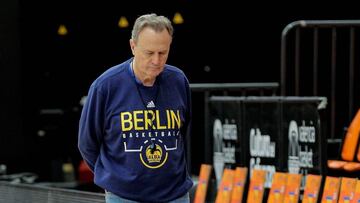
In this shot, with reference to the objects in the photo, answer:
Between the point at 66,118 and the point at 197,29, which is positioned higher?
the point at 197,29

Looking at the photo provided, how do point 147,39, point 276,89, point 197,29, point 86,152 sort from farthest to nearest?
point 197,29
point 276,89
point 86,152
point 147,39

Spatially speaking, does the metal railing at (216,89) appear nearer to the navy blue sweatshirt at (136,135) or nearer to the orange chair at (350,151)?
the orange chair at (350,151)

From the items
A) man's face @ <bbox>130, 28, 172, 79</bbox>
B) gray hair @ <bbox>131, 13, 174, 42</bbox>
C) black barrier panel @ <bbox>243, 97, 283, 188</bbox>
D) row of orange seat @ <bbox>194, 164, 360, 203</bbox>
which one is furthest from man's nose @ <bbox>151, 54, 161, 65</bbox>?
black barrier panel @ <bbox>243, 97, 283, 188</bbox>

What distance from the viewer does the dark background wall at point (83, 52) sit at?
14031 mm

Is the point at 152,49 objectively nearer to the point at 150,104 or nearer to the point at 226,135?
the point at 150,104

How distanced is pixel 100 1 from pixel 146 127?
12.4 metres

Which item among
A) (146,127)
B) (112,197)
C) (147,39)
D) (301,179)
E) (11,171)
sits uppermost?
(147,39)

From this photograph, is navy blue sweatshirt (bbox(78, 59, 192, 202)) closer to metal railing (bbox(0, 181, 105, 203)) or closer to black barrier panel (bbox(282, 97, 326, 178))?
metal railing (bbox(0, 181, 105, 203))

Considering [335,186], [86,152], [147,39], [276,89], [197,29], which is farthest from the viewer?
[197,29]

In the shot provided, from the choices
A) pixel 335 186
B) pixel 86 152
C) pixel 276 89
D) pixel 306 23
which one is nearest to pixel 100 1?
pixel 276 89

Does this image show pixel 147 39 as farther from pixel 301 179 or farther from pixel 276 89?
pixel 276 89

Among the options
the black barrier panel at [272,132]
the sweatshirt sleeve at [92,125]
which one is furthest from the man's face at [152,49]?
the black barrier panel at [272,132]

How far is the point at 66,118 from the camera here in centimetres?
1692

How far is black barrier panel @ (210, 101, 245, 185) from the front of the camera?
27.8 ft
